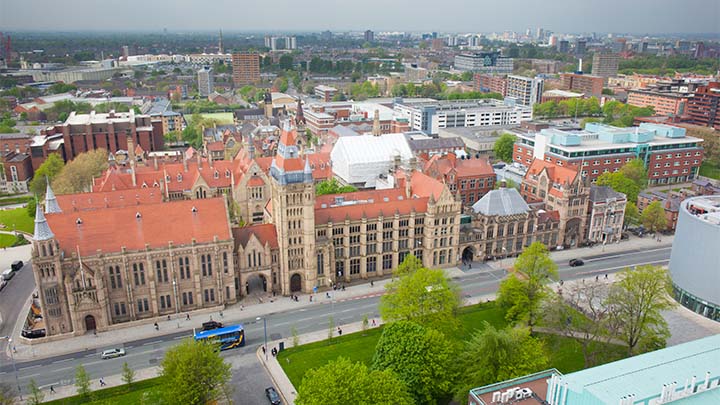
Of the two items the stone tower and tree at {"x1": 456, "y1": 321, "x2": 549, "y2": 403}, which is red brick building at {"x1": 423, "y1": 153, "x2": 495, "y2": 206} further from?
tree at {"x1": 456, "y1": 321, "x2": 549, "y2": 403}

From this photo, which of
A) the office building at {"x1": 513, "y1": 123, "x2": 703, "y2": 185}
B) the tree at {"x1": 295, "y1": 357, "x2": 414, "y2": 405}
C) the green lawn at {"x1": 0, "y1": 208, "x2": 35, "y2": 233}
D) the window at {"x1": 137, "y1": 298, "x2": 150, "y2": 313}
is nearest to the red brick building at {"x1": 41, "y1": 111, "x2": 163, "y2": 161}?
the green lawn at {"x1": 0, "y1": 208, "x2": 35, "y2": 233}

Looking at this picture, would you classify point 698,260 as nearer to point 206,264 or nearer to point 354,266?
point 354,266

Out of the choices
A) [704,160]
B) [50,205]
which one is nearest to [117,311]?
[50,205]

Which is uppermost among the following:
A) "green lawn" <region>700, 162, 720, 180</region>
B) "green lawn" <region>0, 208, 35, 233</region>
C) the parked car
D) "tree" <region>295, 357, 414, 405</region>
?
"tree" <region>295, 357, 414, 405</region>

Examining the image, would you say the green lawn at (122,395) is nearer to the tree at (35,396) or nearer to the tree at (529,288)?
the tree at (35,396)

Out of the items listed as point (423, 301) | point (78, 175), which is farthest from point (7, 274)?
point (423, 301)

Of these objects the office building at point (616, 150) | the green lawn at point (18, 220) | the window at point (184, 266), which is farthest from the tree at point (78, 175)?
the office building at point (616, 150)
